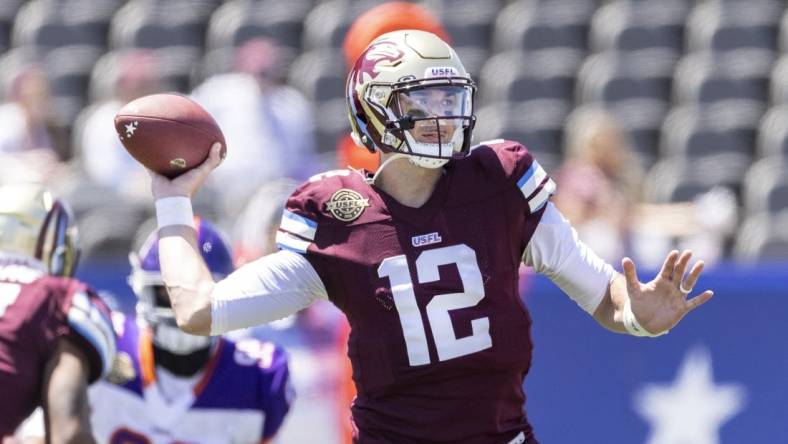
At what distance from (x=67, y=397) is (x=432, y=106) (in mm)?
1143

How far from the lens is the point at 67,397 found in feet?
12.1

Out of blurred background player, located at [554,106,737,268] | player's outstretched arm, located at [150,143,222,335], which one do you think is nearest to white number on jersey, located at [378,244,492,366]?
player's outstretched arm, located at [150,143,222,335]

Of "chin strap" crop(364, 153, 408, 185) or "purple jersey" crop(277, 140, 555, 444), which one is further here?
"chin strap" crop(364, 153, 408, 185)

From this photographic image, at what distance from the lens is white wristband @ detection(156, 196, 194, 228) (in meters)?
3.42

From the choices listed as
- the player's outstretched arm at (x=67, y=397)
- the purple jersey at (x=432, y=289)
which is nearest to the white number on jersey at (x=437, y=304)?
the purple jersey at (x=432, y=289)

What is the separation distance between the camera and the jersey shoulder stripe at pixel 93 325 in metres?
3.83

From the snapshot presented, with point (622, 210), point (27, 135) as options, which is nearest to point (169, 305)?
point (622, 210)

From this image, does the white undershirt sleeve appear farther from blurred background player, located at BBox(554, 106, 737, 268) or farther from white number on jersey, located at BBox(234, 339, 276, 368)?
blurred background player, located at BBox(554, 106, 737, 268)

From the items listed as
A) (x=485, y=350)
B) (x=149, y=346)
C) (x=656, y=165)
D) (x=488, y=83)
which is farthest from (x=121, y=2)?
(x=485, y=350)

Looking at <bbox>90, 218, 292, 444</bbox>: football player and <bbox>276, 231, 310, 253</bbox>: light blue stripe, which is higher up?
<bbox>276, 231, 310, 253</bbox>: light blue stripe

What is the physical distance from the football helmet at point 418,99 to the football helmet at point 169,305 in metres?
1.25

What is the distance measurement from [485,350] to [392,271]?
27cm

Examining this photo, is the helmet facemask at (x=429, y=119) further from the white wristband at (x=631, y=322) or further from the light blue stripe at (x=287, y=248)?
the white wristband at (x=631, y=322)

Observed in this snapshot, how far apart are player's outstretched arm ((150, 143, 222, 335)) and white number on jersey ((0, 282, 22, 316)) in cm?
63
